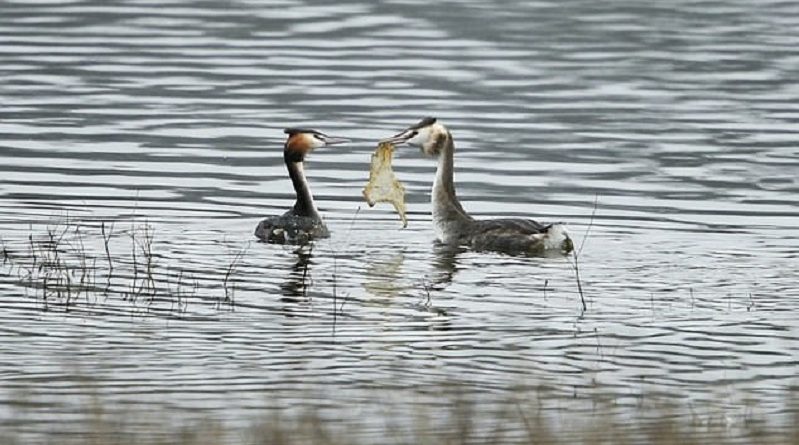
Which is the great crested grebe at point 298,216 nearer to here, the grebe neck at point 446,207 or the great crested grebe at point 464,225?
the great crested grebe at point 464,225

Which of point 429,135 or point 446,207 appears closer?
point 446,207

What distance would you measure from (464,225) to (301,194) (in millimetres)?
1554

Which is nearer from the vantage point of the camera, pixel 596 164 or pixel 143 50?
pixel 596 164

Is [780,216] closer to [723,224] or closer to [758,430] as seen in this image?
[723,224]

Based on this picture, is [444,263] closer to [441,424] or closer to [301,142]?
[301,142]

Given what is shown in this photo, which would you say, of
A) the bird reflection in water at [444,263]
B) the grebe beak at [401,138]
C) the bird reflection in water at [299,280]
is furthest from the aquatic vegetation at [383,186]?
the bird reflection in water at [299,280]

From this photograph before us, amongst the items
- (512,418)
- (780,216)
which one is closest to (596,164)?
(780,216)

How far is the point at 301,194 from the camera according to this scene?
59.2 feet

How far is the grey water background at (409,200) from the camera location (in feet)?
37.6

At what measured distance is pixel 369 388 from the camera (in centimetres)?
1097

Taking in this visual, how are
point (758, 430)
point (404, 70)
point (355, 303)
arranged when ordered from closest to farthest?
point (758, 430) < point (355, 303) < point (404, 70)

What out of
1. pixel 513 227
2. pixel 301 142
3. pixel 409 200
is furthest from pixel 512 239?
pixel 409 200

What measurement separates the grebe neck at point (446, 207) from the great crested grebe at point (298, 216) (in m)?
0.95

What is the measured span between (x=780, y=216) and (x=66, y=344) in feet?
29.0
